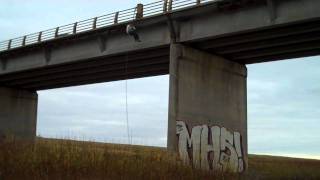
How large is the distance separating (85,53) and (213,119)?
1067cm

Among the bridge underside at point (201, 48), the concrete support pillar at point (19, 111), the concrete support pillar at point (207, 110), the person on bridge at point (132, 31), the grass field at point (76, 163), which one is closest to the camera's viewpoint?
the grass field at point (76, 163)

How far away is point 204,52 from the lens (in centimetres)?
3488

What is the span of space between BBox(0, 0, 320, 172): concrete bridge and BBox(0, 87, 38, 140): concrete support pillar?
14814mm

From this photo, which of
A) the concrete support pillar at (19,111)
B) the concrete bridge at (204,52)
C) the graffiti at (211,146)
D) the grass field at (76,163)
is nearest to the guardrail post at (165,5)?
the concrete bridge at (204,52)

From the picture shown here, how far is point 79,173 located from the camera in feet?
50.5

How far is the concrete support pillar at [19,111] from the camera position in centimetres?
5644

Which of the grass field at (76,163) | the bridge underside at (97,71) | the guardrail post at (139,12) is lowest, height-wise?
the grass field at (76,163)

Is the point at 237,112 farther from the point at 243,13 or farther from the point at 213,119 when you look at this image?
the point at 243,13

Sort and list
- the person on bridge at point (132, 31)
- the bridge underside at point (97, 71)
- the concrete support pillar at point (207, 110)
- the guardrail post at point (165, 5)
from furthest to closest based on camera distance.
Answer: the bridge underside at point (97, 71) < the person on bridge at point (132, 31) < the guardrail post at point (165, 5) < the concrete support pillar at point (207, 110)

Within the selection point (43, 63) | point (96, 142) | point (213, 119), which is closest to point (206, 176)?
point (96, 142)

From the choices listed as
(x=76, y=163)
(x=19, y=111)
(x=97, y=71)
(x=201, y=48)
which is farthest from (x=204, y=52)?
(x=19, y=111)

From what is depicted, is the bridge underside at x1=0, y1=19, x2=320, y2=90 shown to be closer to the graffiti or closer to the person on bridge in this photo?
the person on bridge

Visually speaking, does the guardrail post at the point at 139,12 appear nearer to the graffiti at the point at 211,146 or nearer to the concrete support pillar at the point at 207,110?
the concrete support pillar at the point at 207,110

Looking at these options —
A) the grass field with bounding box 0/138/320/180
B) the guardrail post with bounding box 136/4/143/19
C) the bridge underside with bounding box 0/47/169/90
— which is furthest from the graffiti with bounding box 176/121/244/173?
the grass field with bounding box 0/138/320/180
